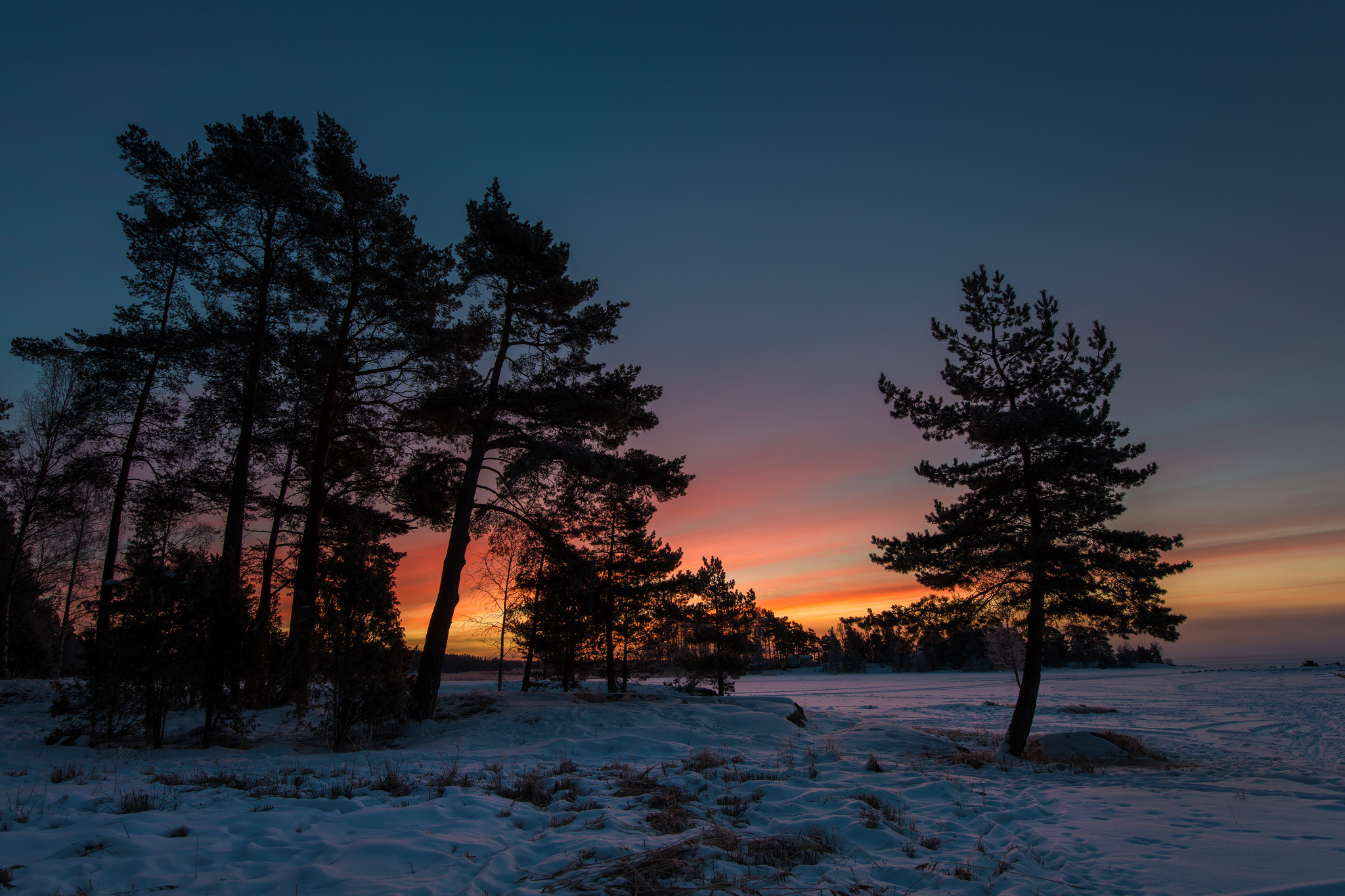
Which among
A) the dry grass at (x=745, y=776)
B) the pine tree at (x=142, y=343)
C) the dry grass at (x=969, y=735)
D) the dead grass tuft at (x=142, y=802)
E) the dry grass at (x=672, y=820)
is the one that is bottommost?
the dry grass at (x=969, y=735)

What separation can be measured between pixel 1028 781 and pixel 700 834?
7487mm

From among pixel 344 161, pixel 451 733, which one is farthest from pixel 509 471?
pixel 344 161

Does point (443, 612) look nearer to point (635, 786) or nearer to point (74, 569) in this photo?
point (635, 786)

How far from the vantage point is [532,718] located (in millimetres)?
12773

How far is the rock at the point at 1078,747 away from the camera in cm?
1388

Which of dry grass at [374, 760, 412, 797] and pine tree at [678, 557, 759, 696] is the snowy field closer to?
dry grass at [374, 760, 412, 797]

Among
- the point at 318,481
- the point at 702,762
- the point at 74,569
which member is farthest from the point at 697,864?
the point at 74,569

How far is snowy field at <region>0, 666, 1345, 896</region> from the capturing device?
3.61 metres

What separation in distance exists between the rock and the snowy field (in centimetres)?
238

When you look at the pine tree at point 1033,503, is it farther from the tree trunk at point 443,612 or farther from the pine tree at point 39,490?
the pine tree at point 39,490

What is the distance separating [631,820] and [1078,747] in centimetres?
1523

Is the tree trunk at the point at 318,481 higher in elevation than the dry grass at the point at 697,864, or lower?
higher

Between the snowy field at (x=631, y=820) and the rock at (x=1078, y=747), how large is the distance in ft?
7.79

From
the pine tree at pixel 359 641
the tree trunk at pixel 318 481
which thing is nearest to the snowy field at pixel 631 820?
the pine tree at pixel 359 641
